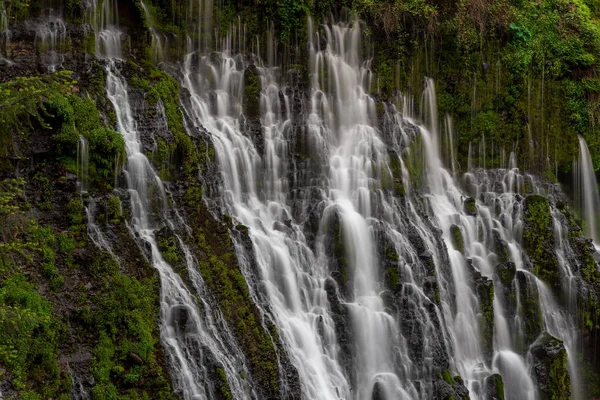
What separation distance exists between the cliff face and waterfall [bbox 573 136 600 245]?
0.75 meters

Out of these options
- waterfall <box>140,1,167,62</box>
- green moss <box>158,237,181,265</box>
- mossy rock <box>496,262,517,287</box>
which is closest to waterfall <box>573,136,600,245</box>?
mossy rock <box>496,262,517,287</box>

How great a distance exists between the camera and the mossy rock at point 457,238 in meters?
22.4

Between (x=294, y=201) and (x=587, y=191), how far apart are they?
1532cm

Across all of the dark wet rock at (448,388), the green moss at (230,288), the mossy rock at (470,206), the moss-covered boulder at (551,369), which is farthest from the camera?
the mossy rock at (470,206)

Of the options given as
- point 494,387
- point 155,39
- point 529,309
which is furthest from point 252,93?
point 494,387

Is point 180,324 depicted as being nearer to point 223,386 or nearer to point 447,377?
point 223,386

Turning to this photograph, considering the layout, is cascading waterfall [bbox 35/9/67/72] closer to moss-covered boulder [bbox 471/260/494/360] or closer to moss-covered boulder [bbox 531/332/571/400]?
moss-covered boulder [bbox 471/260/494/360]

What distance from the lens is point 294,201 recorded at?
21188 mm

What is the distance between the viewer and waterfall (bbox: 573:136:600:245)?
2863cm

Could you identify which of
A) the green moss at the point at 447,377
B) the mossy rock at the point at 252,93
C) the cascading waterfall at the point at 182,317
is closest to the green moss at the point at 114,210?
the cascading waterfall at the point at 182,317

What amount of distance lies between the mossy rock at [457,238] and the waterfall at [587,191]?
30.0 feet

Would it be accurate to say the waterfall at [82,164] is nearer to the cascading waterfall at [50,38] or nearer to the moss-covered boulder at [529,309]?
the cascading waterfall at [50,38]

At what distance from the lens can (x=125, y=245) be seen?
613 inches

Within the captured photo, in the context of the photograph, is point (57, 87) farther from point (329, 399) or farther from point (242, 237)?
point (329, 399)
